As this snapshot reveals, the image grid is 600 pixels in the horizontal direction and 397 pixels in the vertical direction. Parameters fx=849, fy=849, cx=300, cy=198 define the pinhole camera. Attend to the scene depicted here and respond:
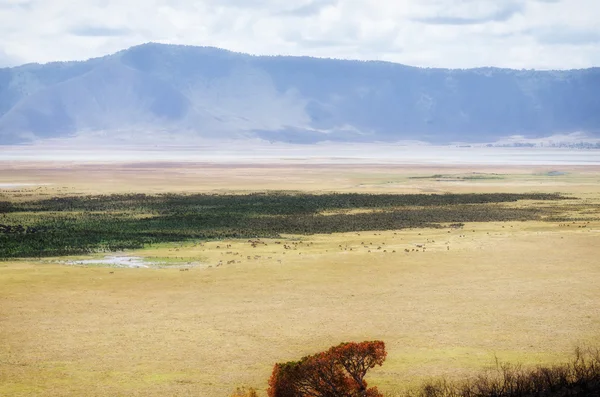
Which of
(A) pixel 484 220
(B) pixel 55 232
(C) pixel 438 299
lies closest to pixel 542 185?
(A) pixel 484 220

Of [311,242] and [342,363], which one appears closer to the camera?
[342,363]

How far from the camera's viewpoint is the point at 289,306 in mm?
26031

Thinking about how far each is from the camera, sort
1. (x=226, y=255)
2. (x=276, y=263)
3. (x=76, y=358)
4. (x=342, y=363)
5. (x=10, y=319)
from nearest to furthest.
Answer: (x=342, y=363), (x=76, y=358), (x=10, y=319), (x=276, y=263), (x=226, y=255)

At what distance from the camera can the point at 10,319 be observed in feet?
79.8

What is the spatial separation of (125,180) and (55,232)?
46163 millimetres

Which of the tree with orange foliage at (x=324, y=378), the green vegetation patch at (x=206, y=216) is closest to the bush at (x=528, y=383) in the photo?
the tree with orange foliage at (x=324, y=378)

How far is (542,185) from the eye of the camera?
80.5 m

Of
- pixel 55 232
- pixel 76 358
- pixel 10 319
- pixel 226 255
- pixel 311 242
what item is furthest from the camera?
pixel 55 232

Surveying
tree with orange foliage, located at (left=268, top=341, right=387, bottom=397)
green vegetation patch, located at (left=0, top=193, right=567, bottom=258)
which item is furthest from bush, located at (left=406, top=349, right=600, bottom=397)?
green vegetation patch, located at (left=0, top=193, right=567, bottom=258)

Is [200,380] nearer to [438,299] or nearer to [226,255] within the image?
[438,299]

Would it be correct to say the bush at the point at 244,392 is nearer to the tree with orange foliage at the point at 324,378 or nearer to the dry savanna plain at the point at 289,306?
the dry savanna plain at the point at 289,306

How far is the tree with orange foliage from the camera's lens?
16.6m

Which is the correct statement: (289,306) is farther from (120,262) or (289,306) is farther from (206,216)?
(206,216)

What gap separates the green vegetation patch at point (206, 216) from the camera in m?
41.5
